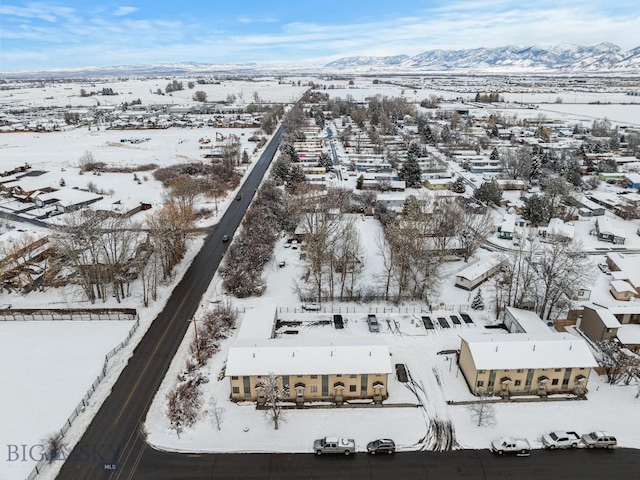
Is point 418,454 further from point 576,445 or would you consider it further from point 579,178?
point 579,178

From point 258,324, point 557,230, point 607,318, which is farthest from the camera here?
point 557,230

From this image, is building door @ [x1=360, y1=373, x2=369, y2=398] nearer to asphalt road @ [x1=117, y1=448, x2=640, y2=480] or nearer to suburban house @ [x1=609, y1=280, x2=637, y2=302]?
asphalt road @ [x1=117, y1=448, x2=640, y2=480]

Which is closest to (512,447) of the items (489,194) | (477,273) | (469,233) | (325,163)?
(477,273)

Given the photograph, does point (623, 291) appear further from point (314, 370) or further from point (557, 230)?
point (314, 370)

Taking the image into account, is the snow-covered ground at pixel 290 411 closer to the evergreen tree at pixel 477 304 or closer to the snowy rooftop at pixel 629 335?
the evergreen tree at pixel 477 304

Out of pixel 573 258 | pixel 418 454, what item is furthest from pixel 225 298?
pixel 573 258
